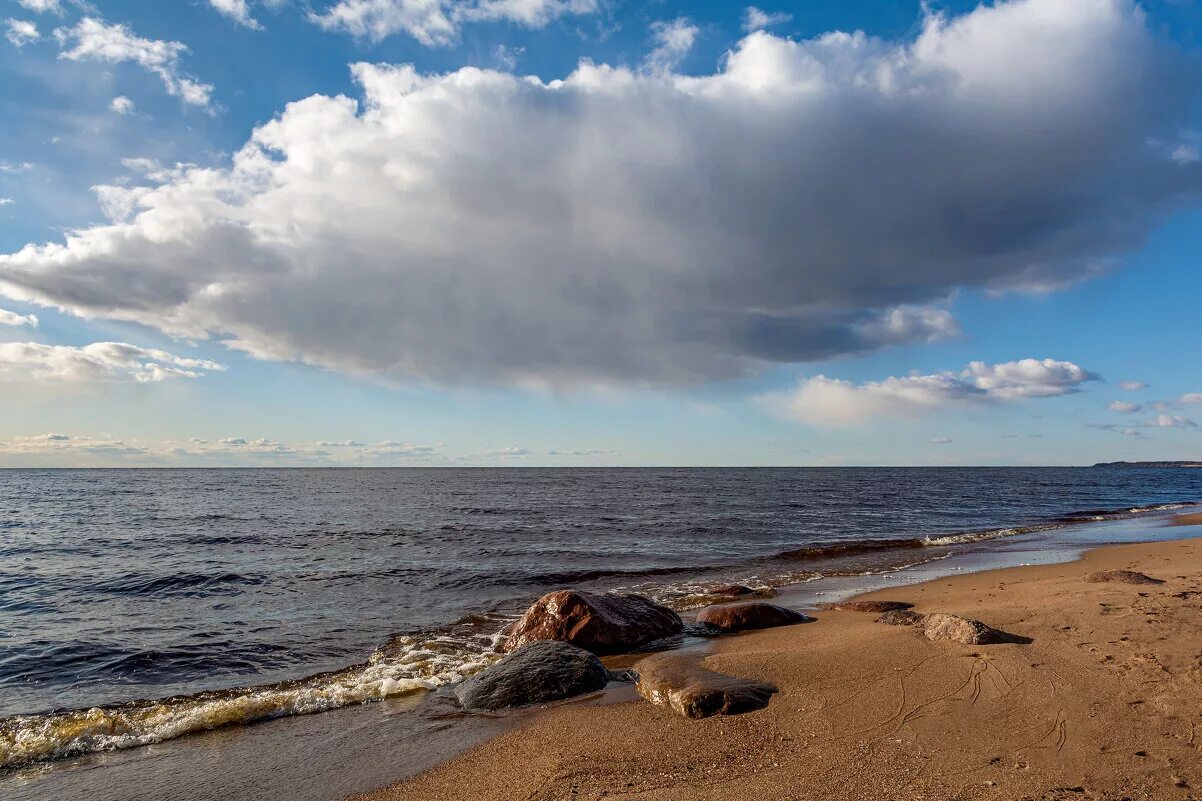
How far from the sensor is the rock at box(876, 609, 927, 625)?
1079 centimetres

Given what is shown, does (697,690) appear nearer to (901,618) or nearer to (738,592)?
(901,618)

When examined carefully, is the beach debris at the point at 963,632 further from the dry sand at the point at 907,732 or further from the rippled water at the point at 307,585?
the rippled water at the point at 307,585

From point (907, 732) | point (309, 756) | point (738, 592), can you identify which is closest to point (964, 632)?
point (907, 732)

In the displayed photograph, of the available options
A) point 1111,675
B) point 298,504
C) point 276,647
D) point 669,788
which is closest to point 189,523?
point 298,504

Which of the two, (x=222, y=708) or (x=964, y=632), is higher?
(x=964, y=632)

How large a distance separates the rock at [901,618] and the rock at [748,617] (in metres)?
1.44

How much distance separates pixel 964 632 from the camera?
912 cm

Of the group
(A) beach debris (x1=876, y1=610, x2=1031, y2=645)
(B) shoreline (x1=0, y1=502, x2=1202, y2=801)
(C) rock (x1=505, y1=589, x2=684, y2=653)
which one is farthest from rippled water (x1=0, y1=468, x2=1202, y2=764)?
(A) beach debris (x1=876, y1=610, x2=1031, y2=645)

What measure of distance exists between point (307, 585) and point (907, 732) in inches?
632

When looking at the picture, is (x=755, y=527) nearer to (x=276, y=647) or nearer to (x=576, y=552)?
(x=576, y=552)

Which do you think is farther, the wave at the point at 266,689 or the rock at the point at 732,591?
the rock at the point at 732,591

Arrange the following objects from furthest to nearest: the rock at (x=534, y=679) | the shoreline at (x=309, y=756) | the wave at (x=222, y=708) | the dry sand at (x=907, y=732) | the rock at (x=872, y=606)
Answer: the rock at (x=872, y=606) < the rock at (x=534, y=679) < the wave at (x=222, y=708) < the shoreline at (x=309, y=756) < the dry sand at (x=907, y=732)

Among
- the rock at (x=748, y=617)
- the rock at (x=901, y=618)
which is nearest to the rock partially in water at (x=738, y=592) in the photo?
the rock at (x=748, y=617)

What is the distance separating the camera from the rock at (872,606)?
12.7 m
